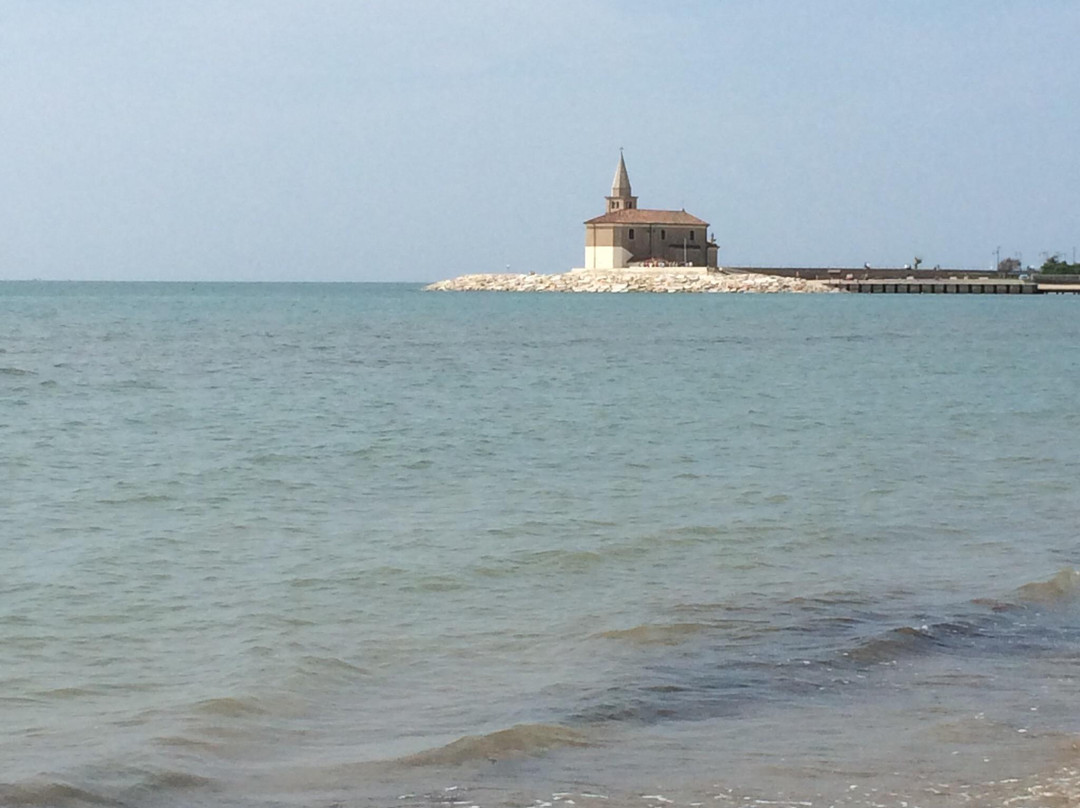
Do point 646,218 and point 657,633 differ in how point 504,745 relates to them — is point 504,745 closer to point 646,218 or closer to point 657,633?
point 657,633

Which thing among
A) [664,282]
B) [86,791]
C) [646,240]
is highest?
[646,240]

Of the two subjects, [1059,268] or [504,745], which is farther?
[1059,268]

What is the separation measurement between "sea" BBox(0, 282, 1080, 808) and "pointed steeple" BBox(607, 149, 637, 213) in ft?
293

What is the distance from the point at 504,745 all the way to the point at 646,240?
99201mm

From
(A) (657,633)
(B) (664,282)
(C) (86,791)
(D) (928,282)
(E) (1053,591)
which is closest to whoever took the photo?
(C) (86,791)

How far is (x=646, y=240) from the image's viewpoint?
339 ft

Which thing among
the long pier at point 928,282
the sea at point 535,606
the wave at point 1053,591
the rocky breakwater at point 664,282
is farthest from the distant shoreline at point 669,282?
the wave at point 1053,591

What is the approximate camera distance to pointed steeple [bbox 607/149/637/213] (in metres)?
107

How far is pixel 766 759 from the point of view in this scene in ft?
17.4

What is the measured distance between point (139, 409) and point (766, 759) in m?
15.0

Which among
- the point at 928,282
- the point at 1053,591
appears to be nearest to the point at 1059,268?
the point at 928,282

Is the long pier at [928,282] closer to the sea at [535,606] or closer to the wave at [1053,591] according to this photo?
the sea at [535,606]

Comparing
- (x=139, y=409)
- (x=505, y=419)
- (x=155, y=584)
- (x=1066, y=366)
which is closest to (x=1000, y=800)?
(x=155, y=584)

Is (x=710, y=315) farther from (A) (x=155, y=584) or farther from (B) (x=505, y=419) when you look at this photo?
(A) (x=155, y=584)
